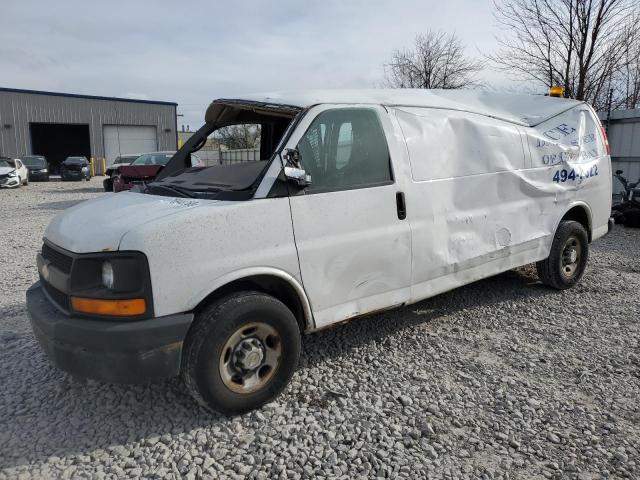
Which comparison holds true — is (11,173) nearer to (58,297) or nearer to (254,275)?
(58,297)

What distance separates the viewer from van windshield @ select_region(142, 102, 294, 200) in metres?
3.27

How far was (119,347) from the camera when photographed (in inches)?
103

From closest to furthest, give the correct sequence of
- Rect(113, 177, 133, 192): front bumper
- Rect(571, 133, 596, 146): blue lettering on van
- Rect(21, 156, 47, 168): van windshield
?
Rect(571, 133, 596, 146): blue lettering on van
Rect(113, 177, 133, 192): front bumper
Rect(21, 156, 47, 168): van windshield

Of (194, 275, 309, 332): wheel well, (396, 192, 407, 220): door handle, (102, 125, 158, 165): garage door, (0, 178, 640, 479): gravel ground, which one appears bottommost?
(0, 178, 640, 479): gravel ground

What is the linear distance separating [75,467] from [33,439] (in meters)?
0.42

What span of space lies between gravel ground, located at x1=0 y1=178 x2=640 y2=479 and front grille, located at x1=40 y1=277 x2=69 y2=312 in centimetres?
73

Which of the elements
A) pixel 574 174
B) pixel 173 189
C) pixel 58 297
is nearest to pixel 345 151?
pixel 173 189

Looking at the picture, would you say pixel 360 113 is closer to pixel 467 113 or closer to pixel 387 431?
pixel 467 113

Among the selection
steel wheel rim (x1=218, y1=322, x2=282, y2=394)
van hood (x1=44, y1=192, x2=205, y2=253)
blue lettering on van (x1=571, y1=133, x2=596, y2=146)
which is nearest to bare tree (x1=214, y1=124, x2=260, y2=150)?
van hood (x1=44, y1=192, x2=205, y2=253)

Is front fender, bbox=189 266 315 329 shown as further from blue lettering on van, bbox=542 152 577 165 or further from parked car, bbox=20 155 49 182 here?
parked car, bbox=20 155 49 182

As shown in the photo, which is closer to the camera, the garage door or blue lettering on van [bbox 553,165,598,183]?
blue lettering on van [bbox 553,165,598,183]

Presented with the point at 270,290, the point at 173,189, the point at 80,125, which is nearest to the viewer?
the point at 270,290

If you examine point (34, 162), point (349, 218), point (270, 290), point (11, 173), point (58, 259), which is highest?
point (34, 162)

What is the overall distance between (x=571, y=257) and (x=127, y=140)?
36.8 m
